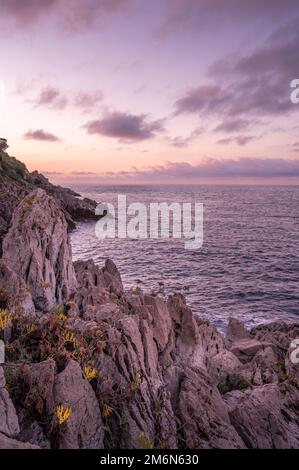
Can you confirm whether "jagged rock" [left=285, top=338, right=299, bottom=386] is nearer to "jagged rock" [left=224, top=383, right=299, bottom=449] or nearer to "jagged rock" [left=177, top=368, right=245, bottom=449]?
"jagged rock" [left=224, top=383, right=299, bottom=449]

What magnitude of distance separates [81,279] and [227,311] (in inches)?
825

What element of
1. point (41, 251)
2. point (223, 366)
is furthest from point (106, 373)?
point (223, 366)

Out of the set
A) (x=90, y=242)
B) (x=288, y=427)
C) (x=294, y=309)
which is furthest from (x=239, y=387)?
(x=90, y=242)

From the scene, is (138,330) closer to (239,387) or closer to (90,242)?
(239,387)

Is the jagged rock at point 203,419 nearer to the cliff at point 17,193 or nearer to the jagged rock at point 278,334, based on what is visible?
the jagged rock at point 278,334

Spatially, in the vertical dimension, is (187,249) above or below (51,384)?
below

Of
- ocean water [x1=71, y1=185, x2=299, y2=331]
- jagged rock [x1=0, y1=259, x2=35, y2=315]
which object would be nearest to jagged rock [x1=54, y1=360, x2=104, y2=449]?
jagged rock [x1=0, y1=259, x2=35, y2=315]

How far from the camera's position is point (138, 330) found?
16.0 metres

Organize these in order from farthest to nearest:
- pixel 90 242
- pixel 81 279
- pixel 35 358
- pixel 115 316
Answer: pixel 90 242 < pixel 81 279 < pixel 115 316 < pixel 35 358

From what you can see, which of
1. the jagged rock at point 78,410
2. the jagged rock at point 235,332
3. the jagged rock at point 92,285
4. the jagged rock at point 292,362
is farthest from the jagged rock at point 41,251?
the jagged rock at point 235,332

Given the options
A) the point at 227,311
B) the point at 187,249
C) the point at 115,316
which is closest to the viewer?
the point at 115,316

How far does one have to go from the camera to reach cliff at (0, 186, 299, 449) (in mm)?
10453

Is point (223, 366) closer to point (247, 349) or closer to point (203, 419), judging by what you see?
point (247, 349)

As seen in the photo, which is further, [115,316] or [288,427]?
[115,316]
